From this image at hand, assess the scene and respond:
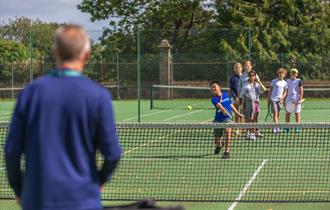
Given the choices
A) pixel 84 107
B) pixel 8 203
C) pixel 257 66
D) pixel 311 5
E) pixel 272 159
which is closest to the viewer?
pixel 84 107

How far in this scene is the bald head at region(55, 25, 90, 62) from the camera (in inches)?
171

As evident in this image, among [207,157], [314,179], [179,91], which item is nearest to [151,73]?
[179,91]

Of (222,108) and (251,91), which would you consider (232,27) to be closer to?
(251,91)

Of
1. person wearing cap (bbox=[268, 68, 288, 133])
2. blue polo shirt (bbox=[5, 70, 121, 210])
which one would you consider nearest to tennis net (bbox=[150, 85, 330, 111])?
person wearing cap (bbox=[268, 68, 288, 133])

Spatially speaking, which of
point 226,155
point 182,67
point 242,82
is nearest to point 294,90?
point 242,82

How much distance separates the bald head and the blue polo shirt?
9 cm

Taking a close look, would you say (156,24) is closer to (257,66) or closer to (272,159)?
(257,66)

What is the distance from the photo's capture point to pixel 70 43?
4.34 meters

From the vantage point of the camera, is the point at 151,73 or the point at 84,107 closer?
the point at 84,107

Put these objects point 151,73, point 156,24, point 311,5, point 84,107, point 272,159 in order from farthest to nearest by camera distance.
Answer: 1. point 156,24
2. point 311,5
3. point 151,73
4. point 272,159
5. point 84,107

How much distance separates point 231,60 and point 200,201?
2157cm

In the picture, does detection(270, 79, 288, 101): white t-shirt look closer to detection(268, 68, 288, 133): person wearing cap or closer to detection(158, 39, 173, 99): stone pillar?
detection(268, 68, 288, 133): person wearing cap

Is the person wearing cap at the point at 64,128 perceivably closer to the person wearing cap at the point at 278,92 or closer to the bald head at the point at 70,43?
the bald head at the point at 70,43

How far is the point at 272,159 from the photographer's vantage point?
1343cm
